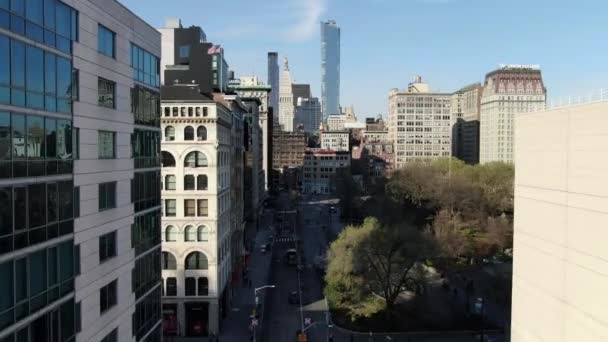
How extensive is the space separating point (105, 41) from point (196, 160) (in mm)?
29583

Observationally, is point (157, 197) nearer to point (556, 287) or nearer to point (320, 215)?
point (556, 287)

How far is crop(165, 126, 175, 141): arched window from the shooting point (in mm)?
53844

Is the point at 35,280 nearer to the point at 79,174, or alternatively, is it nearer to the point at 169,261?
the point at 79,174

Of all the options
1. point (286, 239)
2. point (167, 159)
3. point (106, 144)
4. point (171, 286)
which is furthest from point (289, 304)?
point (286, 239)

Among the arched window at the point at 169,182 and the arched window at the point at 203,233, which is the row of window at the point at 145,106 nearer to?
the arched window at the point at 169,182

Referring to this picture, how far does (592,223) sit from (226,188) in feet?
150

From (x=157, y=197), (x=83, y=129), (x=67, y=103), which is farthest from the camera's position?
(x=157, y=197)

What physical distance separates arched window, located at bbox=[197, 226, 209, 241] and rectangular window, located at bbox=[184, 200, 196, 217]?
1.55 m

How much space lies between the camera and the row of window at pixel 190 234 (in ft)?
178

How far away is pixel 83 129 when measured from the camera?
23.4 meters

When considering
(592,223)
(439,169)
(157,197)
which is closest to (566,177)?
(592,223)

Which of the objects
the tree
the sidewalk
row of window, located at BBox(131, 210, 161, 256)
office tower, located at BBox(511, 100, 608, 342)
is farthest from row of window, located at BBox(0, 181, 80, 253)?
the tree

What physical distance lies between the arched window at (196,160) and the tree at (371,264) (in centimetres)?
1575

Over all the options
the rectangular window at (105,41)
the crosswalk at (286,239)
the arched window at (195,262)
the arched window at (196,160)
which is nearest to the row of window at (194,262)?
the arched window at (195,262)
